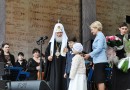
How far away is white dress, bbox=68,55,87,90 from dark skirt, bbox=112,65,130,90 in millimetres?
1246

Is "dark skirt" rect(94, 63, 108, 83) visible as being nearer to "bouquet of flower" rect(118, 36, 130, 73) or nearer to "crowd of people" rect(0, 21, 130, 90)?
"crowd of people" rect(0, 21, 130, 90)

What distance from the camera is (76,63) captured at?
9.29 m

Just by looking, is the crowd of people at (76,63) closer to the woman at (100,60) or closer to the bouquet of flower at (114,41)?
the woman at (100,60)

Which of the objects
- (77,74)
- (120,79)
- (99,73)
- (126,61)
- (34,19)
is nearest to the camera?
(126,61)

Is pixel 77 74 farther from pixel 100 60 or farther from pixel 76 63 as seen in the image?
pixel 100 60

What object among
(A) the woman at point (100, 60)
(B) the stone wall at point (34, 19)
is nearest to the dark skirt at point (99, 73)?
(A) the woman at point (100, 60)

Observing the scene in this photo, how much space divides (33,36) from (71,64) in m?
5.88

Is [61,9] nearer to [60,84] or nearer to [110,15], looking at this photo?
[110,15]

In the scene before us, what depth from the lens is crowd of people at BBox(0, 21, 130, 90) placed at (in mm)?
8562

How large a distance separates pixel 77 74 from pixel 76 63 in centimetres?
27

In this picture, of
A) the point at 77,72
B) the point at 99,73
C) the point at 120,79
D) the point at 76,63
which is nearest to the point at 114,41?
the point at 120,79

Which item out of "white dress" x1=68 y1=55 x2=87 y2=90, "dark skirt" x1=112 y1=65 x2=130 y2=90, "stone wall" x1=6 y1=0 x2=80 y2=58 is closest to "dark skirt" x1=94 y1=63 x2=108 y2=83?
"white dress" x1=68 y1=55 x2=87 y2=90

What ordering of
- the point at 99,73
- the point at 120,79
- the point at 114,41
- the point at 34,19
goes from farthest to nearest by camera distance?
1. the point at 34,19
2. the point at 99,73
3. the point at 114,41
4. the point at 120,79

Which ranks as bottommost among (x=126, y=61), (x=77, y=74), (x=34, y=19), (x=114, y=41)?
(x=77, y=74)
